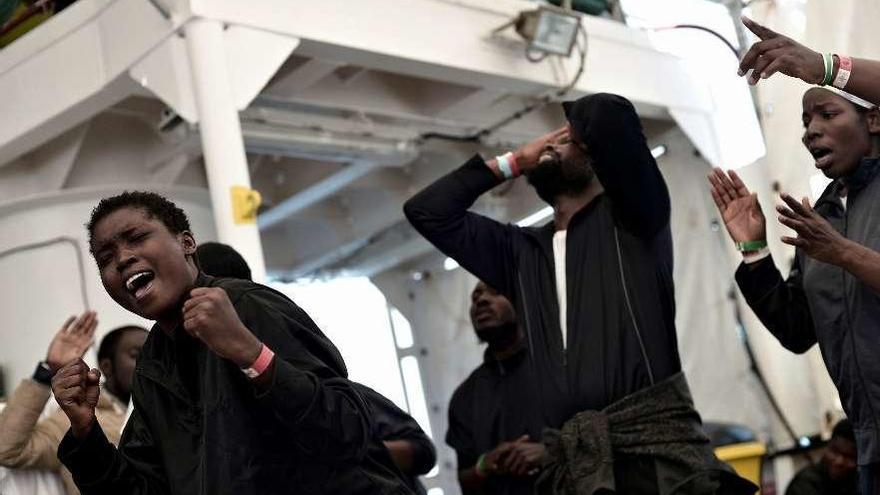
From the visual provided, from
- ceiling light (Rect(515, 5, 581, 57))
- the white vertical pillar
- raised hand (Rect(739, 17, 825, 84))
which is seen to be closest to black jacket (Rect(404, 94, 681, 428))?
raised hand (Rect(739, 17, 825, 84))

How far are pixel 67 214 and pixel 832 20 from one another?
4.13 metres

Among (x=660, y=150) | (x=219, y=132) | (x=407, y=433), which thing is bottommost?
(x=660, y=150)

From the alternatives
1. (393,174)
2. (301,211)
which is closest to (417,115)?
(393,174)

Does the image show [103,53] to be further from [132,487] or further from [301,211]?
[132,487]

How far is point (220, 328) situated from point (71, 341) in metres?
1.86

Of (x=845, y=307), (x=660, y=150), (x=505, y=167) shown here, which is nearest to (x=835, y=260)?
(x=845, y=307)

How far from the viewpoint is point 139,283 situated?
2428 millimetres

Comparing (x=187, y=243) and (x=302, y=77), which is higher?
(x=187, y=243)

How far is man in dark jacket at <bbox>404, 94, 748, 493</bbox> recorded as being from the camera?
3.22 m

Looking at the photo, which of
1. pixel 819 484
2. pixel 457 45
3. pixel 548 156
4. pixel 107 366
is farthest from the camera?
pixel 457 45

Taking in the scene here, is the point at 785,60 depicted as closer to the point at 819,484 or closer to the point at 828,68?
the point at 828,68

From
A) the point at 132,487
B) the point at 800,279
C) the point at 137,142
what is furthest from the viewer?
the point at 137,142

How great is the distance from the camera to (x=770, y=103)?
7.54 meters

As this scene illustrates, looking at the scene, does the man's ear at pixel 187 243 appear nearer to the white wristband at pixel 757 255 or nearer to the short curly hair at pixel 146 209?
the short curly hair at pixel 146 209
